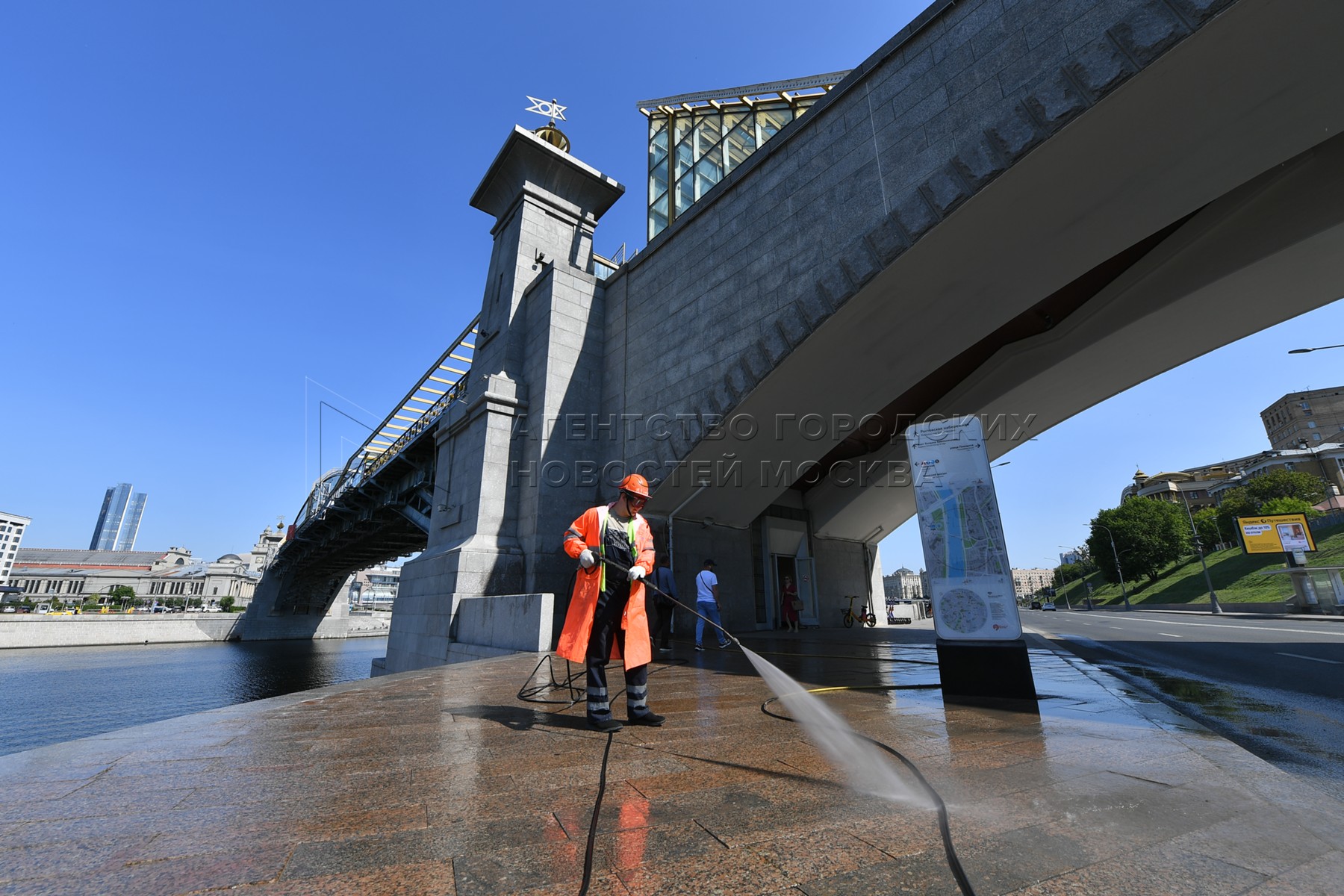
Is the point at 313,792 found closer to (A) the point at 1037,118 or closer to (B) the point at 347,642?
(A) the point at 1037,118

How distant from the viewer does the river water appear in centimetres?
1346

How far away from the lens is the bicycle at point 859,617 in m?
20.7

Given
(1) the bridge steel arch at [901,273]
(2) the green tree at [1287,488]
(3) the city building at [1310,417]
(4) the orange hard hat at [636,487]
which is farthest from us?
(3) the city building at [1310,417]

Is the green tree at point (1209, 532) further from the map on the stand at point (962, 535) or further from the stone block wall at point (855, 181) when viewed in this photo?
the map on the stand at point (962, 535)

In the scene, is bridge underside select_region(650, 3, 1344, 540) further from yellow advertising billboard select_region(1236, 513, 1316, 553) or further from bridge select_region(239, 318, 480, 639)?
yellow advertising billboard select_region(1236, 513, 1316, 553)

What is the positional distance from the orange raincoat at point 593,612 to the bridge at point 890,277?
24.3 ft

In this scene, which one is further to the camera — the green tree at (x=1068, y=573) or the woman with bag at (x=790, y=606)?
the green tree at (x=1068, y=573)

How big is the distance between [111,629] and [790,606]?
55.2 metres

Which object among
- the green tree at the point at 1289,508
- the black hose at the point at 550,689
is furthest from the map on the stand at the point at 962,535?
the green tree at the point at 1289,508

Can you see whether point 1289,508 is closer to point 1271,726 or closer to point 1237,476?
point 1237,476

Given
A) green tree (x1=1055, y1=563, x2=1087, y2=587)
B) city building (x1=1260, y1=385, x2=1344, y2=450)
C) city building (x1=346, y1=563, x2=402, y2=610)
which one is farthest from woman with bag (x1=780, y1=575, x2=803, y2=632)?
city building (x1=346, y1=563, x2=402, y2=610)

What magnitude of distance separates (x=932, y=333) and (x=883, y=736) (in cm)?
906

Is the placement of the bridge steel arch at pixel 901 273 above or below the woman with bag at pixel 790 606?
above

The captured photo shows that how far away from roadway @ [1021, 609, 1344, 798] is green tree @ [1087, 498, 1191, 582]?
64705mm
